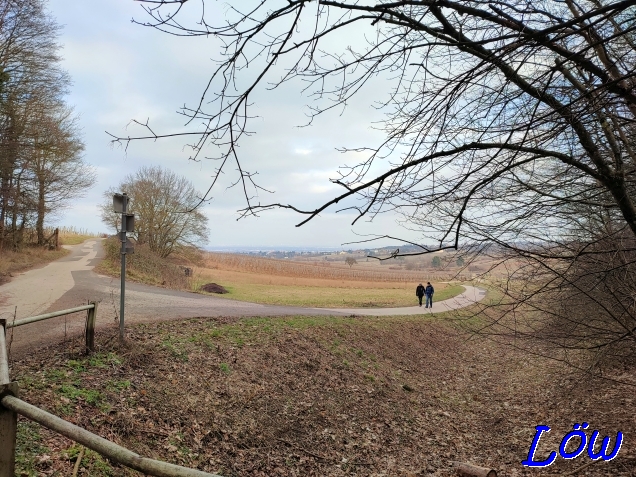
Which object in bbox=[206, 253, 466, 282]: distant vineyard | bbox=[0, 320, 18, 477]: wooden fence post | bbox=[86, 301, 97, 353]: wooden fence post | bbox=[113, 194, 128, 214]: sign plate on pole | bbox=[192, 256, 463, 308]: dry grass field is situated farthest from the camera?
bbox=[206, 253, 466, 282]: distant vineyard

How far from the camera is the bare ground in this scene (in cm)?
555

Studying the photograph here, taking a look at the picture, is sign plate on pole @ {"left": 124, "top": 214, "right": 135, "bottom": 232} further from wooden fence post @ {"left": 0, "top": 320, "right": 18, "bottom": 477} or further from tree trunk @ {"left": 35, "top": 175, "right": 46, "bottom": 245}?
tree trunk @ {"left": 35, "top": 175, "right": 46, "bottom": 245}

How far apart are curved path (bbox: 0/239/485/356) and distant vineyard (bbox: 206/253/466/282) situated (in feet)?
76.4

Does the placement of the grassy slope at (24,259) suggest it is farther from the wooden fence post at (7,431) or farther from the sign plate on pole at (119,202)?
the wooden fence post at (7,431)

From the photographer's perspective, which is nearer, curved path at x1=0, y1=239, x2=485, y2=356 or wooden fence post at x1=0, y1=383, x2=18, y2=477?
wooden fence post at x1=0, y1=383, x2=18, y2=477

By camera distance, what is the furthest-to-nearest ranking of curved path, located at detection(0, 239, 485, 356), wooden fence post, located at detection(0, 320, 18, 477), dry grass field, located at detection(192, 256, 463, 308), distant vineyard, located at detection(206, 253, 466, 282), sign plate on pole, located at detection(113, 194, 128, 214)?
distant vineyard, located at detection(206, 253, 466, 282)
dry grass field, located at detection(192, 256, 463, 308)
curved path, located at detection(0, 239, 485, 356)
sign plate on pole, located at detection(113, 194, 128, 214)
wooden fence post, located at detection(0, 320, 18, 477)

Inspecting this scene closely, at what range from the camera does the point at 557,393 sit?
9781mm

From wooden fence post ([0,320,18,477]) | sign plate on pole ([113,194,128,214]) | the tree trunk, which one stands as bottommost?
wooden fence post ([0,320,18,477])

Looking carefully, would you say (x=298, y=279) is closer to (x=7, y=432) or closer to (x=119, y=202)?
(x=119, y=202)

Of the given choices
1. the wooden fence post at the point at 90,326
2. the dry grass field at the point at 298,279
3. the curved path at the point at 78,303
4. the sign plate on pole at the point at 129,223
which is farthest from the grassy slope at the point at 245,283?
the wooden fence post at the point at 90,326

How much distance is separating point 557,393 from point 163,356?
29.3 feet

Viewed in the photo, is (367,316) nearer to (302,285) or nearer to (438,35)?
(438,35)

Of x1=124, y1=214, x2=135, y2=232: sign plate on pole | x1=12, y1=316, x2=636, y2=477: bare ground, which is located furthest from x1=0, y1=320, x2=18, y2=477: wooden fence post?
x1=124, y1=214, x2=135, y2=232: sign plate on pole

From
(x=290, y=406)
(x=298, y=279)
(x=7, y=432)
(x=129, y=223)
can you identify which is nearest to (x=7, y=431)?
(x=7, y=432)
